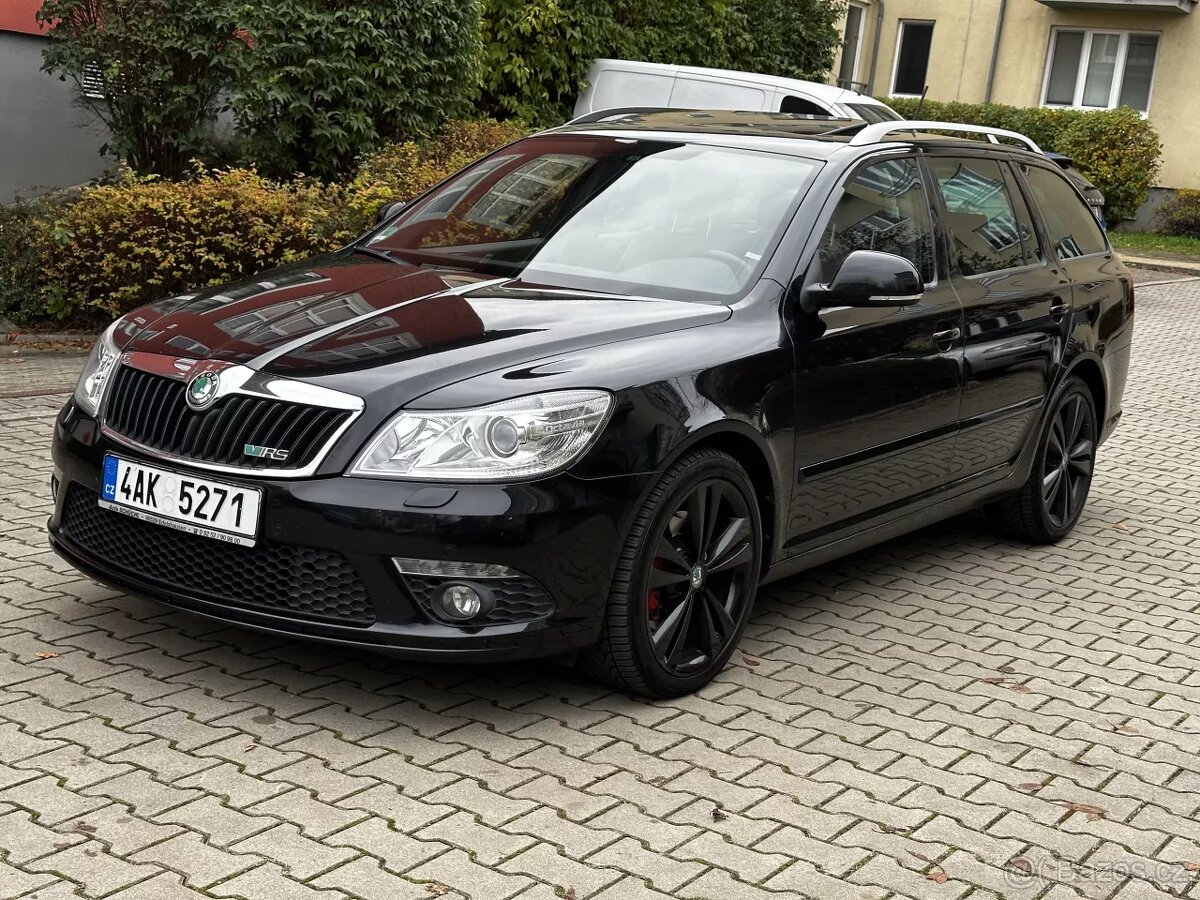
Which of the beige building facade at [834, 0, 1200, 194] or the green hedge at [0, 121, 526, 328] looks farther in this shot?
the beige building facade at [834, 0, 1200, 194]

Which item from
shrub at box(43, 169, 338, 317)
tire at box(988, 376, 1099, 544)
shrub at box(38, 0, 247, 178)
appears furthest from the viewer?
shrub at box(38, 0, 247, 178)

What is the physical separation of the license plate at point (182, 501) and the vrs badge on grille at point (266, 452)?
96 mm

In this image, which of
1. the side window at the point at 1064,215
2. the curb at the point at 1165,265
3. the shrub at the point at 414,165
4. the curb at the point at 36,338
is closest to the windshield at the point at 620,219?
the side window at the point at 1064,215

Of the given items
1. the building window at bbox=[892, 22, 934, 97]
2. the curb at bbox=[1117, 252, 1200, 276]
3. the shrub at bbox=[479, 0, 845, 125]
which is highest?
the building window at bbox=[892, 22, 934, 97]

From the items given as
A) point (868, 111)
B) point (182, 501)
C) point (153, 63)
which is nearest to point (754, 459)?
point (182, 501)

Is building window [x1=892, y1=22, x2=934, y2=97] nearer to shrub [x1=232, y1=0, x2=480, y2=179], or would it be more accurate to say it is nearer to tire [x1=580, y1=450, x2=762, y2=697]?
shrub [x1=232, y1=0, x2=480, y2=179]

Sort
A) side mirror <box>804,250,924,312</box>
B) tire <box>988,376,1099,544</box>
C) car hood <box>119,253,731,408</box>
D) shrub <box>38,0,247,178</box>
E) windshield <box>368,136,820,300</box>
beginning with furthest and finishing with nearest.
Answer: shrub <box>38,0,247,178</box> < tire <box>988,376,1099,544</box> < windshield <box>368,136,820,300</box> < side mirror <box>804,250,924,312</box> < car hood <box>119,253,731,408</box>

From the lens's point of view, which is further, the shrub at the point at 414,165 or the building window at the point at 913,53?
the building window at the point at 913,53

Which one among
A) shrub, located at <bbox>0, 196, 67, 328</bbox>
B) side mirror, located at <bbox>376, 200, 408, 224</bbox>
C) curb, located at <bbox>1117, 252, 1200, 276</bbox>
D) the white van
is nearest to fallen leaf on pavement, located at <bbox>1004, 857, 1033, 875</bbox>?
side mirror, located at <bbox>376, 200, 408, 224</bbox>

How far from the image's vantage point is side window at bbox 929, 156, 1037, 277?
6.02m

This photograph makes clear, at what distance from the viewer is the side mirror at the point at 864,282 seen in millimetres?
4988

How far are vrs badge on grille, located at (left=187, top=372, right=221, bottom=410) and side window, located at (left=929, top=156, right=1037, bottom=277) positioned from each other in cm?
304

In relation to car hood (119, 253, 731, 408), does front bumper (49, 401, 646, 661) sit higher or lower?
lower

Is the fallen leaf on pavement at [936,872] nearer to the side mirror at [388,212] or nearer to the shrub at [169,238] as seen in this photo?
the side mirror at [388,212]
